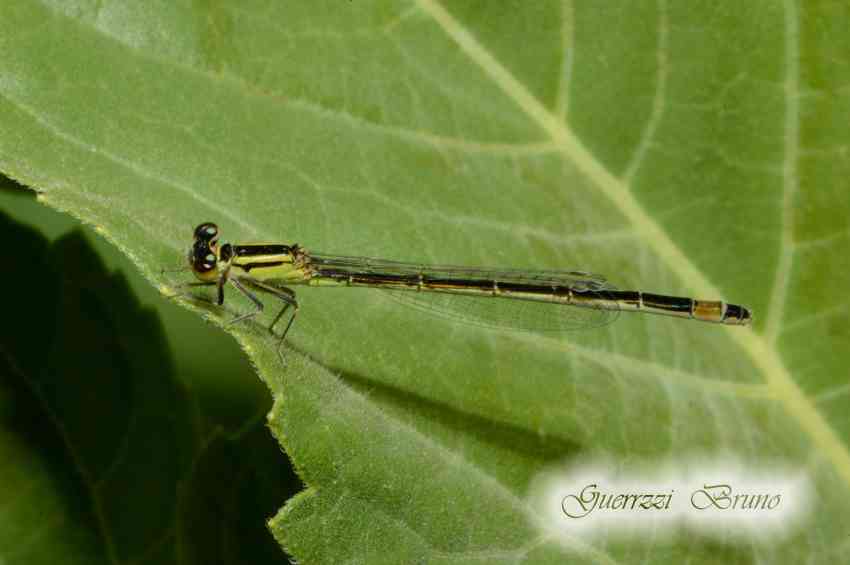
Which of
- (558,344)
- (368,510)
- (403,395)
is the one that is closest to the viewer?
(368,510)

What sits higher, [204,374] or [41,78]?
[41,78]

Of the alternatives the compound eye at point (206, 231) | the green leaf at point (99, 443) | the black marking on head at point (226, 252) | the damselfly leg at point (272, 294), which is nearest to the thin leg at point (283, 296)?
the damselfly leg at point (272, 294)

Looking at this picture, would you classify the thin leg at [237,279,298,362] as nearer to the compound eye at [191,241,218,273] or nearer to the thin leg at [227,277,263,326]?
the thin leg at [227,277,263,326]

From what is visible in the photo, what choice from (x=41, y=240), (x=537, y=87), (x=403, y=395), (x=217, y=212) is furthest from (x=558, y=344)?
(x=41, y=240)

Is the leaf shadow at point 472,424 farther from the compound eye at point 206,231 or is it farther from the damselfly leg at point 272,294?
the compound eye at point 206,231

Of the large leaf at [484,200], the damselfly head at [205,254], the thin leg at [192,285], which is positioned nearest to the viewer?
the large leaf at [484,200]

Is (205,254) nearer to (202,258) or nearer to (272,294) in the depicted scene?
(202,258)

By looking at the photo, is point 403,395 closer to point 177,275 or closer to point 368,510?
point 368,510

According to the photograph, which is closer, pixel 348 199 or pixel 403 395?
pixel 403 395
